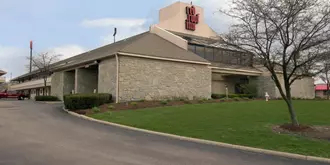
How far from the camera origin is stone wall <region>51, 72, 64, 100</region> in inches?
1318

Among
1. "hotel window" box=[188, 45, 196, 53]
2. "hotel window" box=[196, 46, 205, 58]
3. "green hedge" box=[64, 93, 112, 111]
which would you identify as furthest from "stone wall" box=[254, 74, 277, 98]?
"green hedge" box=[64, 93, 112, 111]

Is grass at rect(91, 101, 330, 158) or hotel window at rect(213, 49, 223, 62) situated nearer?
grass at rect(91, 101, 330, 158)

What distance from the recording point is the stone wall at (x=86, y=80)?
2900 cm

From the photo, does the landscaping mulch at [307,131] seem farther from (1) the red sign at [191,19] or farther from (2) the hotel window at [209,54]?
(1) the red sign at [191,19]

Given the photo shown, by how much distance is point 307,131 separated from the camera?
11.0 metres

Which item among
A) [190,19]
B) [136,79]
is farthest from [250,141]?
[190,19]

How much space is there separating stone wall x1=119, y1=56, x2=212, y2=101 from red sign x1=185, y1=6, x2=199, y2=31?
27.3ft

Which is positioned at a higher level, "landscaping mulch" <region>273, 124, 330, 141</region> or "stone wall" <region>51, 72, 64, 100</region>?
"stone wall" <region>51, 72, 64, 100</region>

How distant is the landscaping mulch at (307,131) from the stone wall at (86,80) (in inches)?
844

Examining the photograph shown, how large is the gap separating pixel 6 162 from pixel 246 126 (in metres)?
8.82

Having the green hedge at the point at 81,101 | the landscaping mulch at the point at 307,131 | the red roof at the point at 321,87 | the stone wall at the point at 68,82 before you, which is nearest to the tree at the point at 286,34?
the landscaping mulch at the point at 307,131

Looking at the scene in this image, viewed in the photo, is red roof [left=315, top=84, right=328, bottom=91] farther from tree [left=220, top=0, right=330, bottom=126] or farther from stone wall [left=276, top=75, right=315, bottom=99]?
tree [left=220, top=0, right=330, bottom=126]

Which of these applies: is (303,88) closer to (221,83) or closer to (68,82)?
(221,83)

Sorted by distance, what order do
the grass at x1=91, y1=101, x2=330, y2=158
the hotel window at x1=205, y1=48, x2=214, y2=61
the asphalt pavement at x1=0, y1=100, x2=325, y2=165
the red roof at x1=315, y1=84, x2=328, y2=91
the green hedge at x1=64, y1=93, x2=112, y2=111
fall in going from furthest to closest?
the red roof at x1=315, y1=84, x2=328, y2=91, the hotel window at x1=205, y1=48, x2=214, y2=61, the green hedge at x1=64, y1=93, x2=112, y2=111, the grass at x1=91, y1=101, x2=330, y2=158, the asphalt pavement at x1=0, y1=100, x2=325, y2=165
